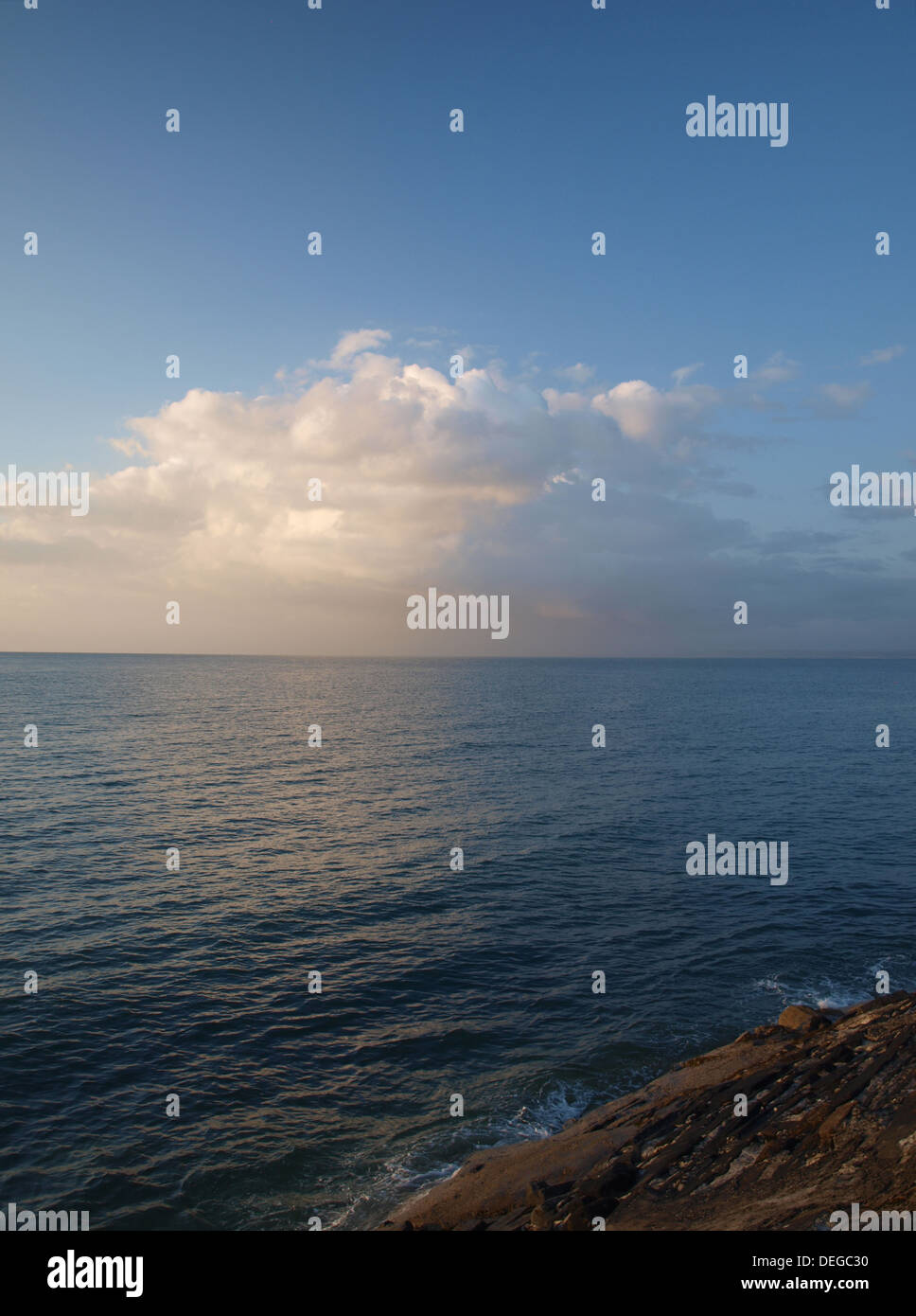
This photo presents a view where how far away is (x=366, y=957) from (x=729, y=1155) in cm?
2070

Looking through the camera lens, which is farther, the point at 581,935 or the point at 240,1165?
the point at 581,935

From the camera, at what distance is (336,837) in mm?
56062

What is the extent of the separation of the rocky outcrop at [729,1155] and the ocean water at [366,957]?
226 centimetres

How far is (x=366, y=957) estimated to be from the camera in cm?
3516

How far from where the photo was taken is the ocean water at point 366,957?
22109mm

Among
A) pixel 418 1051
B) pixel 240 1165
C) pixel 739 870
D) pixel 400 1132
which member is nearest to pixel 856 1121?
pixel 400 1132

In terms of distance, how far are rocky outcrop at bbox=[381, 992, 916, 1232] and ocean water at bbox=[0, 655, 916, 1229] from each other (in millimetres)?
2262
